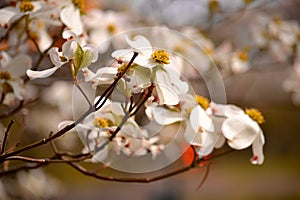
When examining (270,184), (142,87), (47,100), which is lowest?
(270,184)

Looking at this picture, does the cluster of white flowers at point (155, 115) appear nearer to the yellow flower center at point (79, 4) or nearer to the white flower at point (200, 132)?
the white flower at point (200, 132)

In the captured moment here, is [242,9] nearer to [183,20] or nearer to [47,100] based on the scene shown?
[183,20]

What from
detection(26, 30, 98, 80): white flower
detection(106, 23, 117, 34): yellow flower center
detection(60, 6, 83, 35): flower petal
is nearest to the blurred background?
detection(106, 23, 117, 34): yellow flower center

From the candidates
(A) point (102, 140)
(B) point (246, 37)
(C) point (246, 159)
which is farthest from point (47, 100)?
(C) point (246, 159)

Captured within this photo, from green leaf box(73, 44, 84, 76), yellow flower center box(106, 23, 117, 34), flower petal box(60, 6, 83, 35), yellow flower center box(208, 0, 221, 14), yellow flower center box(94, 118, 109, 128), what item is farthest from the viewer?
yellow flower center box(208, 0, 221, 14)

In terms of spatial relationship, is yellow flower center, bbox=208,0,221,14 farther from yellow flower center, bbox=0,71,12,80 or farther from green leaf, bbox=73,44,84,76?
green leaf, bbox=73,44,84,76

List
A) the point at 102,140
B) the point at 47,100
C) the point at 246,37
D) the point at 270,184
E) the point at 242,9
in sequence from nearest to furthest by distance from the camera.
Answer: the point at 102,140 → the point at 242,9 → the point at 246,37 → the point at 47,100 → the point at 270,184
